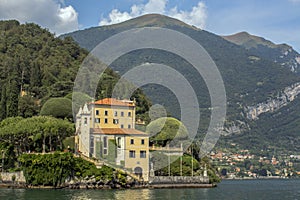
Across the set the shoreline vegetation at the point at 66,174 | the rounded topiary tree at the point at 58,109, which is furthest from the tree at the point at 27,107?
the shoreline vegetation at the point at 66,174

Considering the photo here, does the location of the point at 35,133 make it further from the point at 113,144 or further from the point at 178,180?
the point at 178,180

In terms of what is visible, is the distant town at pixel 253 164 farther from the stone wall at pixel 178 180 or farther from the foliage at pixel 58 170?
the foliage at pixel 58 170

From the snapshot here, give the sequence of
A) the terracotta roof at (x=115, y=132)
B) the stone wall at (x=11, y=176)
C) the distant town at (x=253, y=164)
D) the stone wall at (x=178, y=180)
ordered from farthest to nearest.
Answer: the distant town at (x=253, y=164)
the terracotta roof at (x=115, y=132)
the stone wall at (x=178, y=180)
the stone wall at (x=11, y=176)

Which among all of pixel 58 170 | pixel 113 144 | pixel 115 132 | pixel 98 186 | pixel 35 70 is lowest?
→ pixel 98 186

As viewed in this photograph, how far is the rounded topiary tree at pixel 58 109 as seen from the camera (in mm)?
79562

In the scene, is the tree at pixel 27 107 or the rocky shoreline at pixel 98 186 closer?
the rocky shoreline at pixel 98 186

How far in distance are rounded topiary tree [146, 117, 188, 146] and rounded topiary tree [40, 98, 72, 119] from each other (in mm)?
12272

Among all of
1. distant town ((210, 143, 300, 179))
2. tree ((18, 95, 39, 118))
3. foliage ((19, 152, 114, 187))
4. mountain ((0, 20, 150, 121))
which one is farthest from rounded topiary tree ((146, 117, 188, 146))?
distant town ((210, 143, 300, 179))

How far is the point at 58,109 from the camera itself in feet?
262

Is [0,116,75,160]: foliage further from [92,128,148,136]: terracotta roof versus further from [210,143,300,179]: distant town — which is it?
[210,143,300,179]: distant town

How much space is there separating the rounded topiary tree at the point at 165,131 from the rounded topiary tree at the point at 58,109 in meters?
12.3

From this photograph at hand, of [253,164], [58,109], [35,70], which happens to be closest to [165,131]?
[58,109]

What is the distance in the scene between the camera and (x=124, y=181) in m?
61.5

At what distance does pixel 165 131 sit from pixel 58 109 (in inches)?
629
